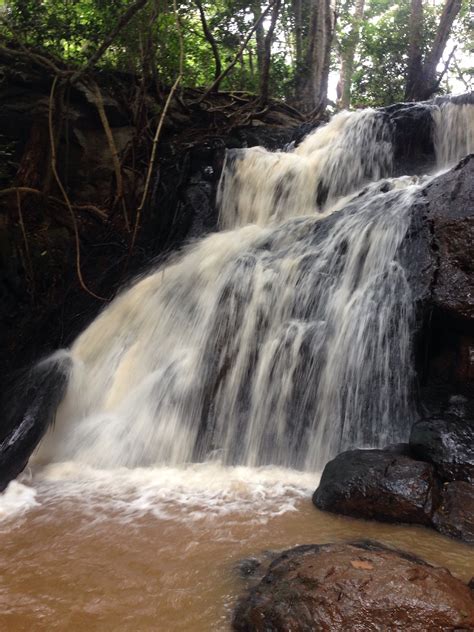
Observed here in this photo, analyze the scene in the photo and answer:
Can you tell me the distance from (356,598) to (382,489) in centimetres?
128

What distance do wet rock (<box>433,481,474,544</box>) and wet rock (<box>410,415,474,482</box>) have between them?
0.37 ft

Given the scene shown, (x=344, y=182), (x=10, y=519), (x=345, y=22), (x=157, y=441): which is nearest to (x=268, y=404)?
(x=157, y=441)

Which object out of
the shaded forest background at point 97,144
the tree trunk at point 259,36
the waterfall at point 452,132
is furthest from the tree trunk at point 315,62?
the waterfall at point 452,132

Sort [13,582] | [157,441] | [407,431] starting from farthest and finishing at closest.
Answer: [157,441] → [407,431] → [13,582]

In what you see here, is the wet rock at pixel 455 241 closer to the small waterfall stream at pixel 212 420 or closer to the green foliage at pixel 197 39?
the small waterfall stream at pixel 212 420

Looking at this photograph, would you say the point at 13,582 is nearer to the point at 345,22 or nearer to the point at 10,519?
the point at 10,519

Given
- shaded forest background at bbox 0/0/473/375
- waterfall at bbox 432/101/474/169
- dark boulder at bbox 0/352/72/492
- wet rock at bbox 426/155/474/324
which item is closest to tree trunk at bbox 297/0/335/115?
shaded forest background at bbox 0/0/473/375

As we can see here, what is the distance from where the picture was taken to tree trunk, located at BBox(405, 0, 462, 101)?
39.3 ft

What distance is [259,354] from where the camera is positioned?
4930 millimetres

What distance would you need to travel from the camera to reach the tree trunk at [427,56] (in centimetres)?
1198

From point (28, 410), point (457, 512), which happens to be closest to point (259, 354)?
point (28, 410)

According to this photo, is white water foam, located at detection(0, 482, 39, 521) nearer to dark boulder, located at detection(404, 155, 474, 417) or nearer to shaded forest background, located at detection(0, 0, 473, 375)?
shaded forest background, located at detection(0, 0, 473, 375)

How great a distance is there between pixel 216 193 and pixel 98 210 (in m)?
1.97

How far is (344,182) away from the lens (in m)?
7.97
